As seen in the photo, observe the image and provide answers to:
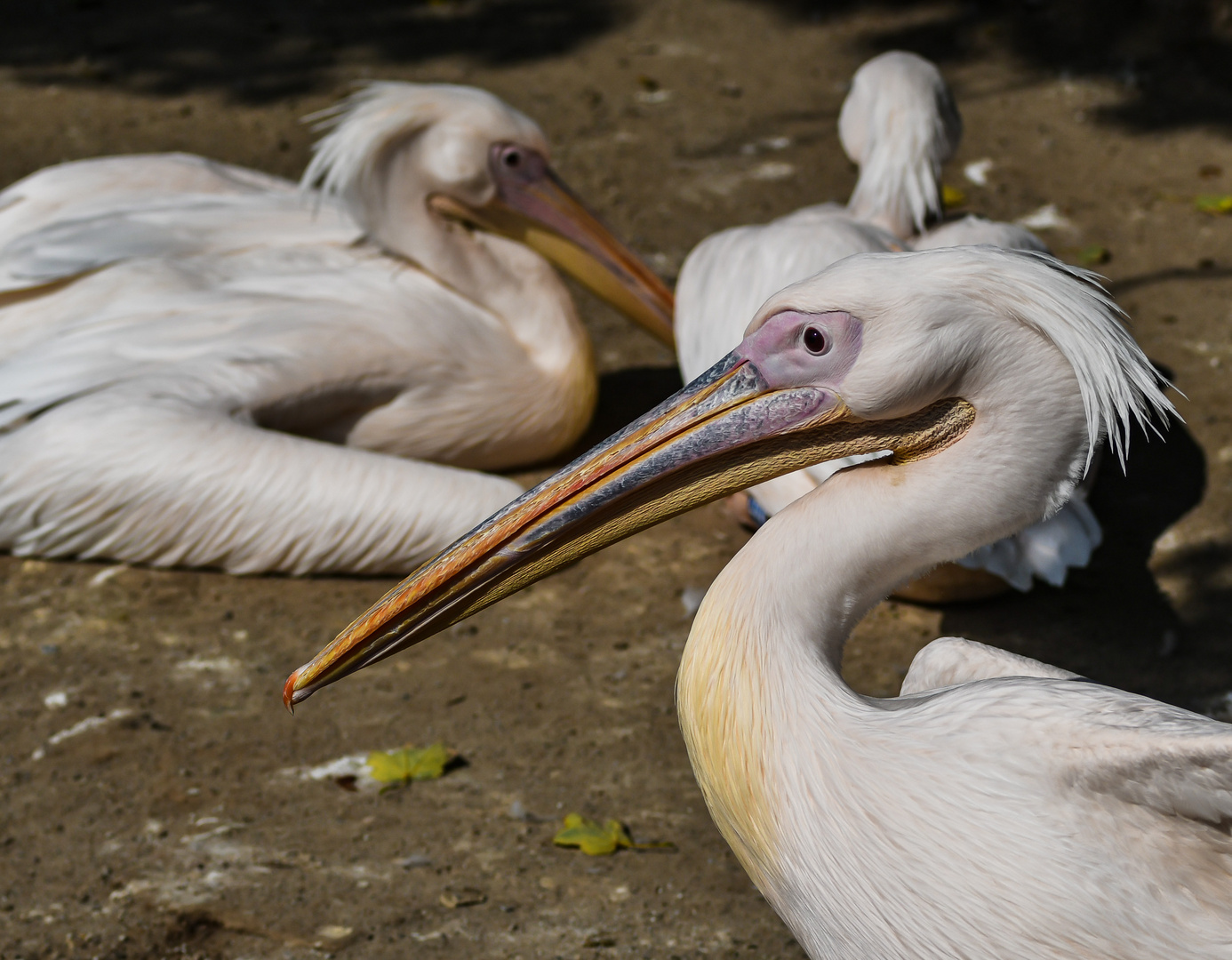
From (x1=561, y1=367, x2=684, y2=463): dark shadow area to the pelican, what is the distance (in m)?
0.61

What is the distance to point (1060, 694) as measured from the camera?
6.05 feet

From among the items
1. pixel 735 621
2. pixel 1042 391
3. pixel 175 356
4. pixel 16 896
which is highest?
pixel 1042 391

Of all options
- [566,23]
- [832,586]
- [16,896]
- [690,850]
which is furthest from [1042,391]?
[566,23]

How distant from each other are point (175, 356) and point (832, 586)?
2.47 m

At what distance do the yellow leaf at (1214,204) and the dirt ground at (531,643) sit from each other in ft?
0.24

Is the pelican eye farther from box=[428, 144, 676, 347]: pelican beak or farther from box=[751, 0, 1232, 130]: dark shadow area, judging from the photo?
box=[751, 0, 1232, 130]: dark shadow area

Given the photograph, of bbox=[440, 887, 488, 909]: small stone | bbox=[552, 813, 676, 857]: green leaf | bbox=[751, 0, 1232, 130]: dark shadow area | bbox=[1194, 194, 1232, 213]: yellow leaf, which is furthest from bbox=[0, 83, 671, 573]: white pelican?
bbox=[751, 0, 1232, 130]: dark shadow area

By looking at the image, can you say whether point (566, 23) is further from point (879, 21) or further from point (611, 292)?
point (611, 292)

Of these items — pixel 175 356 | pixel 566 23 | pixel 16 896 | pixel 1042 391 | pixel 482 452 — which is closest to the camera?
pixel 1042 391

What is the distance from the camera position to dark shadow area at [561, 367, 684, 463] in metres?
4.58

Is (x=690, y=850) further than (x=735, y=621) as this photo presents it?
Yes

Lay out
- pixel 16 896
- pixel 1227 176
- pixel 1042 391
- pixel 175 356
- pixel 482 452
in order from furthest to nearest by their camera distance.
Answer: pixel 1227 176, pixel 482 452, pixel 175 356, pixel 16 896, pixel 1042 391

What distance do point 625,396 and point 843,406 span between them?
8.83 ft

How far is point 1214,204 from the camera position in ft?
18.4
